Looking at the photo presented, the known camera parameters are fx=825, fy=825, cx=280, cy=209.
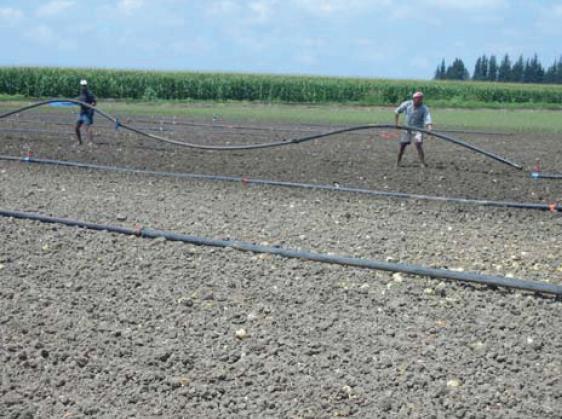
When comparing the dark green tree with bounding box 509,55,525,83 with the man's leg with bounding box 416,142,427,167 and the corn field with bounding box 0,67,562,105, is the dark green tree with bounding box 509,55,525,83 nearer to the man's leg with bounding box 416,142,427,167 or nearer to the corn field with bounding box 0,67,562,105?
the corn field with bounding box 0,67,562,105

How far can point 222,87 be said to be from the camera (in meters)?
52.5

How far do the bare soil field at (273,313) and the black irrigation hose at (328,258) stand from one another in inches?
3.1

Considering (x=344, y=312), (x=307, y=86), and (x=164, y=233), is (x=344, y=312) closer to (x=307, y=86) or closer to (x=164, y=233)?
(x=164, y=233)

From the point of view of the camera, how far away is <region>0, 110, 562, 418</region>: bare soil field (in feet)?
15.4

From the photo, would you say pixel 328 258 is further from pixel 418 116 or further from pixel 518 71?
→ pixel 518 71


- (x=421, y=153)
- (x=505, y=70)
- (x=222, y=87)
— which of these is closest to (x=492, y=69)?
(x=505, y=70)

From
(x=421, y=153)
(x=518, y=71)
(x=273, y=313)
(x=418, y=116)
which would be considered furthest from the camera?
(x=518, y=71)

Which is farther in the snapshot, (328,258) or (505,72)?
(505,72)

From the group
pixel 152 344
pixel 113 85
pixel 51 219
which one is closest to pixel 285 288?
pixel 152 344

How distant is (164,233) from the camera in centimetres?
814

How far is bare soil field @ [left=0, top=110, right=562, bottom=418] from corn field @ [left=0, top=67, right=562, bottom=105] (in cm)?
4070

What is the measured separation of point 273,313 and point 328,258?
4.39ft

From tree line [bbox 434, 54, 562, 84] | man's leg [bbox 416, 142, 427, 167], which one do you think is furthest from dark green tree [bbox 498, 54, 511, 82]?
man's leg [bbox 416, 142, 427, 167]

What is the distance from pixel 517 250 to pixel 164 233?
137 inches
